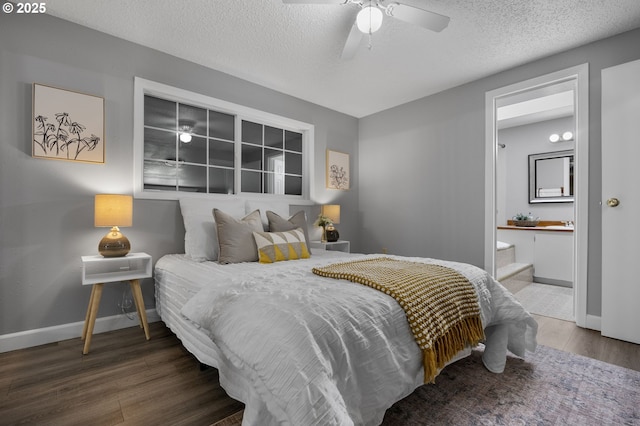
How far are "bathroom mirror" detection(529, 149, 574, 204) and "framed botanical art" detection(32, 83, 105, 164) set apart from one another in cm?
628

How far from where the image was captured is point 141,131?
9.14ft

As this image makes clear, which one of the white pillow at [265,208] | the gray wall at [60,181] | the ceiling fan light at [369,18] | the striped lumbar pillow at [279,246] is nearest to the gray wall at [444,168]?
the ceiling fan light at [369,18]

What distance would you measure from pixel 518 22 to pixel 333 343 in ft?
9.51

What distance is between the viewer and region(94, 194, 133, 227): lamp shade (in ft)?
7.50

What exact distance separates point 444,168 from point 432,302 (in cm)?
271

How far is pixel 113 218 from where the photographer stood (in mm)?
2312

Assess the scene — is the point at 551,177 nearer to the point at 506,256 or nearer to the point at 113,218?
the point at 506,256

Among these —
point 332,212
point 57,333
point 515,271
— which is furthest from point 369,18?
point 515,271

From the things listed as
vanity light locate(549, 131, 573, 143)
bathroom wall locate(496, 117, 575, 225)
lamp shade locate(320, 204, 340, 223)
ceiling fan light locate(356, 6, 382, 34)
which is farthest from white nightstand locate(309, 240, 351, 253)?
vanity light locate(549, 131, 573, 143)

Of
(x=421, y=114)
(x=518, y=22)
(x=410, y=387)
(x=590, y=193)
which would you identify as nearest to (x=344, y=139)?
(x=421, y=114)

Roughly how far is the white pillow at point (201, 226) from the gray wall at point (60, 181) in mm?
280

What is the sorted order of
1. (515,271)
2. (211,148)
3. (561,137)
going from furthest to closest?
(561,137), (515,271), (211,148)

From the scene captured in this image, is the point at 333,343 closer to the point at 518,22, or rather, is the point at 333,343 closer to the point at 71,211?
the point at 71,211

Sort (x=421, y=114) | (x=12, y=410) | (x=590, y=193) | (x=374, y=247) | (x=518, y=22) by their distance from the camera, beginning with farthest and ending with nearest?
1. (x=374, y=247)
2. (x=421, y=114)
3. (x=590, y=193)
4. (x=518, y=22)
5. (x=12, y=410)
